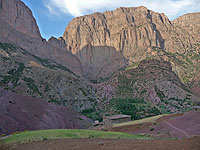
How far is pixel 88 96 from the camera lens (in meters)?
89.6

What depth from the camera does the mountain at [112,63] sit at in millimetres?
78562

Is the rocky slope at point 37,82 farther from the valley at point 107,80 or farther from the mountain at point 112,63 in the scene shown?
the valley at point 107,80

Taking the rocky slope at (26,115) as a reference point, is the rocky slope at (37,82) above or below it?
above

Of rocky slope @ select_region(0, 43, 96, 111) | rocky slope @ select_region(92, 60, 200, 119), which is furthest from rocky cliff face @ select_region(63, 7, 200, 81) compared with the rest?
rocky slope @ select_region(0, 43, 96, 111)

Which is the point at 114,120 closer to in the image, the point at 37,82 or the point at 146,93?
the point at 146,93

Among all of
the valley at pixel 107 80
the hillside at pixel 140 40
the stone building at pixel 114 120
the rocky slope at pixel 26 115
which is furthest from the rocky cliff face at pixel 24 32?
the stone building at pixel 114 120

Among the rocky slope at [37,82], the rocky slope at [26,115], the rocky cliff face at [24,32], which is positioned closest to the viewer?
the rocky slope at [26,115]

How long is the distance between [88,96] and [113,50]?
9062 cm

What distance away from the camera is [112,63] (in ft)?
525

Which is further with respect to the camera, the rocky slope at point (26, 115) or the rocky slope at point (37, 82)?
the rocky slope at point (37, 82)

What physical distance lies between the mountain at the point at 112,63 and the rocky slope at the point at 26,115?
23.9 metres

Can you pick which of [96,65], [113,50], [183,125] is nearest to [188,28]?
[113,50]

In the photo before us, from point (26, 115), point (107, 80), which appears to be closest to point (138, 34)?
point (107, 80)

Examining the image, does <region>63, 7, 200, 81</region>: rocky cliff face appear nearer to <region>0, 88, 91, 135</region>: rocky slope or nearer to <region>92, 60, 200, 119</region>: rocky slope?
<region>92, 60, 200, 119</region>: rocky slope
